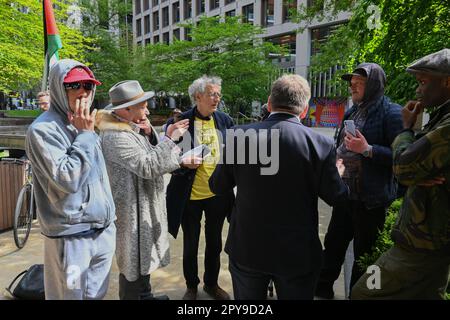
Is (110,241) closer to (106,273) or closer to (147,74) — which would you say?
(106,273)

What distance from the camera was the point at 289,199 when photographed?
210 cm

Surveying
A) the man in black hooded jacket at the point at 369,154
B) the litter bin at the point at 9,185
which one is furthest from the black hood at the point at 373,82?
the litter bin at the point at 9,185

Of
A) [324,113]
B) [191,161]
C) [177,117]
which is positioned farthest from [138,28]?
[191,161]

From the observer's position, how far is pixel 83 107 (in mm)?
2123

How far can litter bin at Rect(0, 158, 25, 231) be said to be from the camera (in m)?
5.04

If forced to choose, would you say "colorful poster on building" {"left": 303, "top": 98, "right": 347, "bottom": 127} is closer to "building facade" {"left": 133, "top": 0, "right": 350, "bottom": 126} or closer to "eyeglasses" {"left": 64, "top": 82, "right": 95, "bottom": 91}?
"building facade" {"left": 133, "top": 0, "right": 350, "bottom": 126}

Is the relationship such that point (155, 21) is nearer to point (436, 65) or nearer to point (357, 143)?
point (357, 143)

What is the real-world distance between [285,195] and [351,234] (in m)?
1.72

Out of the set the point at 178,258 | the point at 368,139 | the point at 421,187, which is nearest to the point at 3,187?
the point at 178,258

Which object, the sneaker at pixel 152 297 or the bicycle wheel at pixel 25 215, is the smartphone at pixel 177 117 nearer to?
the sneaker at pixel 152 297

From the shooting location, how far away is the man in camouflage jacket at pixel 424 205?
188 cm

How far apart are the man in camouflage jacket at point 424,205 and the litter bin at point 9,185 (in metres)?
4.81

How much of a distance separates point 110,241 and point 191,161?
0.94 m

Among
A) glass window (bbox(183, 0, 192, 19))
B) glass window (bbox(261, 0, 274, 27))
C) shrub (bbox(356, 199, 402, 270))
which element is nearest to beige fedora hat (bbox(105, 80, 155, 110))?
shrub (bbox(356, 199, 402, 270))
